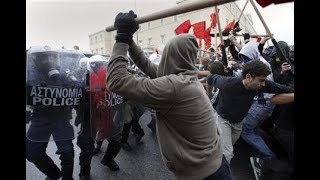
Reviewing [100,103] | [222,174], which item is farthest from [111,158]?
[222,174]

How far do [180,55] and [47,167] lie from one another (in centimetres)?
236

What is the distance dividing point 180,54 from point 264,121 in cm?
280

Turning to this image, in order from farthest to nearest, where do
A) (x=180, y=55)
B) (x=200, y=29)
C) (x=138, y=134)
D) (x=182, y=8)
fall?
1. (x=200, y=29)
2. (x=138, y=134)
3. (x=180, y=55)
4. (x=182, y=8)

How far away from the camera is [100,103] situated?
3641 millimetres

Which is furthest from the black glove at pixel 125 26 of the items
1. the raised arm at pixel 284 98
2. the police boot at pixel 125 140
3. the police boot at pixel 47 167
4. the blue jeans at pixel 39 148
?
the police boot at pixel 125 140

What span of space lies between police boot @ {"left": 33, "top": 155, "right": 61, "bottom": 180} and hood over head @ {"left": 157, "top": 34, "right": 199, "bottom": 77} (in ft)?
7.16

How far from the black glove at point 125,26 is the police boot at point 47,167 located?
2125 mm

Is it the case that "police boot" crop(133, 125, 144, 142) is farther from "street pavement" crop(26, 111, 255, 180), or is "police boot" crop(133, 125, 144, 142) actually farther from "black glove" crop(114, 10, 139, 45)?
"black glove" crop(114, 10, 139, 45)

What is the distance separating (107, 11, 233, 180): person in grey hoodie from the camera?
1885mm

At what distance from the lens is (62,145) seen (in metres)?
3.62

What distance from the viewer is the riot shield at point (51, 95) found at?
10.7 feet

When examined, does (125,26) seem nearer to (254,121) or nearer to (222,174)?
(222,174)
